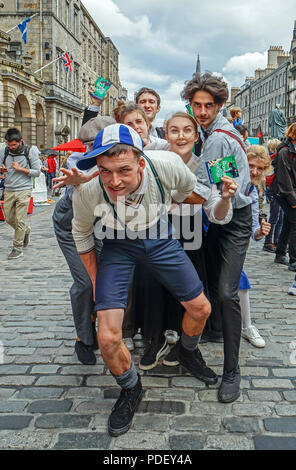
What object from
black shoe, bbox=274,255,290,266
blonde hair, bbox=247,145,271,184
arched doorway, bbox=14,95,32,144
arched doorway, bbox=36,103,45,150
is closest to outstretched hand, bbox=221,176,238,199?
blonde hair, bbox=247,145,271,184

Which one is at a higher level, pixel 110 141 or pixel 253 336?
pixel 110 141

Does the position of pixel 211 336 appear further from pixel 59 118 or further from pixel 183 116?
pixel 59 118

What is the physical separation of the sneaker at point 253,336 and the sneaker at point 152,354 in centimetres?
89

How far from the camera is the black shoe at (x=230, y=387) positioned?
3109 mm

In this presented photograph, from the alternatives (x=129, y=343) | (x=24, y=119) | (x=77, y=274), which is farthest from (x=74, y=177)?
(x=24, y=119)

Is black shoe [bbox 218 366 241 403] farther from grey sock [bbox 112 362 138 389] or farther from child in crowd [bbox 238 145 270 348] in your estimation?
child in crowd [bbox 238 145 270 348]

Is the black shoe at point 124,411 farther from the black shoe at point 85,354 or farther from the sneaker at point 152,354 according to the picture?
the black shoe at point 85,354

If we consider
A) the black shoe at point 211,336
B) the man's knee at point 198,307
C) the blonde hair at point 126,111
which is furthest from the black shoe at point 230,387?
the blonde hair at point 126,111

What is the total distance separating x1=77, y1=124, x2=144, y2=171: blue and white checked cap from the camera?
2564 mm

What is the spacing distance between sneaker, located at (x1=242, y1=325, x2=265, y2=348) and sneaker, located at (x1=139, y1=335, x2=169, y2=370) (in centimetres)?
89

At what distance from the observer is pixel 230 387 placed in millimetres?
3168

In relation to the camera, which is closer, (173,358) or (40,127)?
(173,358)

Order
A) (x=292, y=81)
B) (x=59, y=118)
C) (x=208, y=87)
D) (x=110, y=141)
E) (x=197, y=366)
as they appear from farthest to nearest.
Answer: (x=292, y=81)
(x=59, y=118)
(x=197, y=366)
(x=208, y=87)
(x=110, y=141)

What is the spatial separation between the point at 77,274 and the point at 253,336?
5.48 feet
